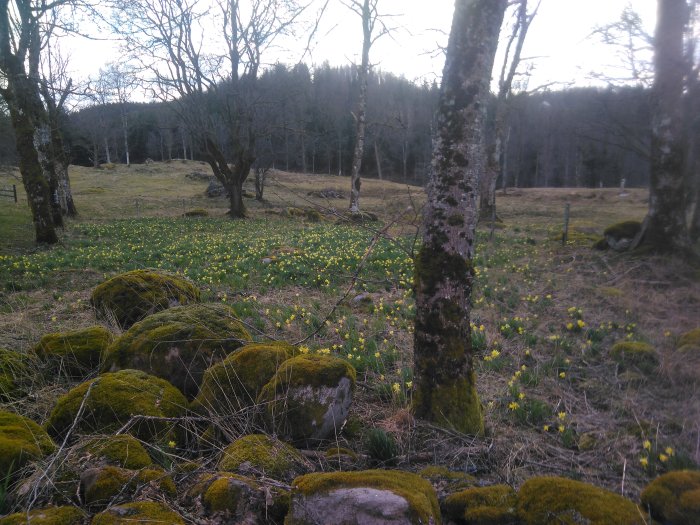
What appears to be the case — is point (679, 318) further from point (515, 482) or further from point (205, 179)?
point (205, 179)

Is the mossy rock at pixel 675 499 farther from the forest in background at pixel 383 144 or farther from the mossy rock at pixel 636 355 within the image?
the forest in background at pixel 383 144

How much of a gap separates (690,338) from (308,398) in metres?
5.14

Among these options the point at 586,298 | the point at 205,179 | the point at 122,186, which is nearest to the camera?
the point at 586,298

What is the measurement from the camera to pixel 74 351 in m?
4.86

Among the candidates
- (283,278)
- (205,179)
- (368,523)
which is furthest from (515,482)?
(205,179)

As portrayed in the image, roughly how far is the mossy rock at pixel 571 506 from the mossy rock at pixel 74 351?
14.5ft

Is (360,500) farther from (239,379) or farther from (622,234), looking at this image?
(622,234)

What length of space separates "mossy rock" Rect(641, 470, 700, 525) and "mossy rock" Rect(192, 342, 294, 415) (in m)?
2.75

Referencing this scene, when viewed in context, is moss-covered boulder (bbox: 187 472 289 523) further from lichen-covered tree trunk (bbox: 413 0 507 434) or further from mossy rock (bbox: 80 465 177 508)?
lichen-covered tree trunk (bbox: 413 0 507 434)

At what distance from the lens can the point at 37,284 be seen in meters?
9.52

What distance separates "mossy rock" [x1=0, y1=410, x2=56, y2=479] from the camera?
2633mm

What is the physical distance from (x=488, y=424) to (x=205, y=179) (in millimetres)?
56141

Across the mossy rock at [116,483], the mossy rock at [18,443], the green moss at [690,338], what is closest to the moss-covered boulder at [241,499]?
the mossy rock at [116,483]

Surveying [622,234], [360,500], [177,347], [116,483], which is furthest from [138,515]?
[622,234]
